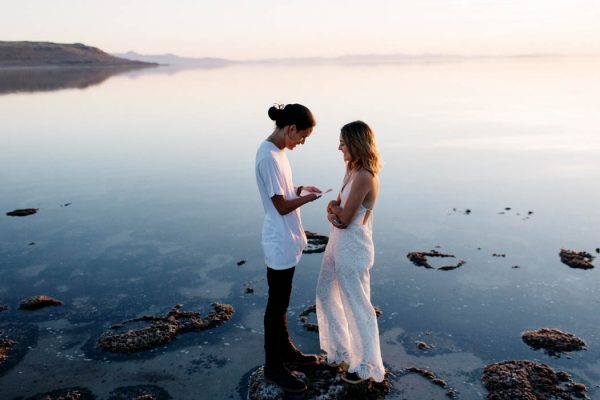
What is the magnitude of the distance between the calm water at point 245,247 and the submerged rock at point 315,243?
1.97 feet

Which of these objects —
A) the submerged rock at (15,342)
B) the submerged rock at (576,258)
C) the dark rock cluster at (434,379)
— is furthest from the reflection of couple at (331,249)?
the submerged rock at (576,258)

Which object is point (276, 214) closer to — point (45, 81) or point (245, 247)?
point (245, 247)

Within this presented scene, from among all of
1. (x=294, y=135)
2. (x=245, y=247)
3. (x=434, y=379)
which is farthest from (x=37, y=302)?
(x=434, y=379)

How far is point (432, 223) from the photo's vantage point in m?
10.7

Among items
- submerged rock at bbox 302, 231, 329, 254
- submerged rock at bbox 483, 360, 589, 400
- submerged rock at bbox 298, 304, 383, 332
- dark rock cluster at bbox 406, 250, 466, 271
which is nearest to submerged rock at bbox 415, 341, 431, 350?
A: submerged rock at bbox 483, 360, 589, 400

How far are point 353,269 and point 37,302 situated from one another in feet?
15.8

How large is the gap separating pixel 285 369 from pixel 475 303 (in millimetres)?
3305

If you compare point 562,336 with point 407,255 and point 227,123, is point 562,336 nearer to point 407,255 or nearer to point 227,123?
point 407,255

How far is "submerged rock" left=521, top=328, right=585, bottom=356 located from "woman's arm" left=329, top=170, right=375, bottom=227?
10.3ft

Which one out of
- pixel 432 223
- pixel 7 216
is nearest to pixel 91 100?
pixel 7 216

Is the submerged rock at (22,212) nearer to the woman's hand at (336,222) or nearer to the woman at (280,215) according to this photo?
the woman at (280,215)

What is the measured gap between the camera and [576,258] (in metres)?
8.57

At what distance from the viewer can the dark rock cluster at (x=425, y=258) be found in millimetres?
8453

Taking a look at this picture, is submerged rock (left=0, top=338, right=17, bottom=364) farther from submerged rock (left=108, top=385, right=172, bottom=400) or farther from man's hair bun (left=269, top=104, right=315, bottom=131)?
man's hair bun (left=269, top=104, right=315, bottom=131)
